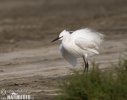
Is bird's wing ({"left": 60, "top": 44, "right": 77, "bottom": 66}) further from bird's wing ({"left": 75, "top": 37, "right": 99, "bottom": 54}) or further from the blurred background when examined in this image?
the blurred background

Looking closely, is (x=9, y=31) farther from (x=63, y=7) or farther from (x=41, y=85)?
(x=41, y=85)

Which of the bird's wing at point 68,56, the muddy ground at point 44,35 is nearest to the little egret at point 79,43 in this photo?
the bird's wing at point 68,56

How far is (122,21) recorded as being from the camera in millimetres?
25703

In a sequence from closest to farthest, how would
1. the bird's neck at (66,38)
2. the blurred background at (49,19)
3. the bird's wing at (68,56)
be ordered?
1. the bird's neck at (66,38)
2. the bird's wing at (68,56)
3. the blurred background at (49,19)

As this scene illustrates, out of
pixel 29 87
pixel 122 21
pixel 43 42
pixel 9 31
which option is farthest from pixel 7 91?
pixel 122 21

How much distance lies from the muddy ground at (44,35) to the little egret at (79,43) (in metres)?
0.48

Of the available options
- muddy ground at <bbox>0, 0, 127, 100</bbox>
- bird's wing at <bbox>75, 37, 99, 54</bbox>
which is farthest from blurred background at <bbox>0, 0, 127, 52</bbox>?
bird's wing at <bbox>75, 37, 99, 54</bbox>

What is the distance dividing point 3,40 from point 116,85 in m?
11.0

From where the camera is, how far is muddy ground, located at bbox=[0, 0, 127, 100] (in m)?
15.6

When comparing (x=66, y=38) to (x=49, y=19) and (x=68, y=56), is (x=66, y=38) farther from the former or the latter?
(x=49, y=19)

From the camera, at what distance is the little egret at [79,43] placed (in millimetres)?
15547

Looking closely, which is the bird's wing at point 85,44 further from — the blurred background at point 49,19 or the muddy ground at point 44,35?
the blurred background at point 49,19

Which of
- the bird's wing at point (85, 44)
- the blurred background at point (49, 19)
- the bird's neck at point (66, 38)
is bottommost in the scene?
the bird's wing at point (85, 44)

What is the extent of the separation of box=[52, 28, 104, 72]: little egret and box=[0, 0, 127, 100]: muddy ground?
0.48 metres
